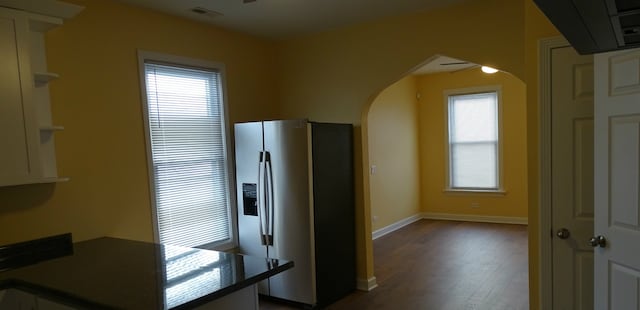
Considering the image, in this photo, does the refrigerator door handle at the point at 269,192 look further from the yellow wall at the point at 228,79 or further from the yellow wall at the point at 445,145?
the yellow wall at the point at 445,145

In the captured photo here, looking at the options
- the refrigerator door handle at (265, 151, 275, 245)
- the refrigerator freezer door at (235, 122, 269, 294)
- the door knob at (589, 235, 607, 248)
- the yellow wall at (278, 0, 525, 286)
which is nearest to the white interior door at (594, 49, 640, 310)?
the door knob at (589, 235, 607, 248)

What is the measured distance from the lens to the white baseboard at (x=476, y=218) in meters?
6.75

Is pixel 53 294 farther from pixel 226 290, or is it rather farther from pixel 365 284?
pixel 365 284

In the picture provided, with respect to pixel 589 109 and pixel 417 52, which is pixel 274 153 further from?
pixel 589 109

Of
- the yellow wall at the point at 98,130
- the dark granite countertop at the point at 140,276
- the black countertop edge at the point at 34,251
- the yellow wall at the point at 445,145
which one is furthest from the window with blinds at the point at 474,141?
the black countertop edge at the point at 34,251

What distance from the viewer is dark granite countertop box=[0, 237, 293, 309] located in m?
1.68

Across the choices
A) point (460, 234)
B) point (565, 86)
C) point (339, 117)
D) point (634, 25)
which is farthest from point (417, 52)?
point (460, 234)

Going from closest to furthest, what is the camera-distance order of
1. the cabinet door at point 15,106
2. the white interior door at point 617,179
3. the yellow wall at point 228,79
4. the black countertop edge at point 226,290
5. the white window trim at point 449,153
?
the black countertop edge at point 226,290 < the white interior door at point 617,179 < the cabinet door at point 15,106 < the yellow wall at point 228,79 < the white window trim at point 449,153

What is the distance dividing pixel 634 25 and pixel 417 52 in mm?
3108

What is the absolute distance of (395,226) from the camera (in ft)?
22.1

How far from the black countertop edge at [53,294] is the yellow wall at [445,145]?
6.47 m

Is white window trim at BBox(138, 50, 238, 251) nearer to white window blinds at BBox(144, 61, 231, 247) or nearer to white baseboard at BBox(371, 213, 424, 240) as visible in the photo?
white window blinds at BBox(144, 61, 231, 247)

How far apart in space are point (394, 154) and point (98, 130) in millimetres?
4769

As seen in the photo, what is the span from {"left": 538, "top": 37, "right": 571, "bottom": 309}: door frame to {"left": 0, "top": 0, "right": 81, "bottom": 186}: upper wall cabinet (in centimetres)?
291
